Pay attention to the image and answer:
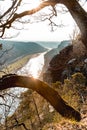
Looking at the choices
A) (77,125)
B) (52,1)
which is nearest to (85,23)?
(52,1)

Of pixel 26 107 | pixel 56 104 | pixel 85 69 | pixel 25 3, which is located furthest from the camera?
pixel 85 69

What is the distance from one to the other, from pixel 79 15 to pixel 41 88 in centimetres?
232

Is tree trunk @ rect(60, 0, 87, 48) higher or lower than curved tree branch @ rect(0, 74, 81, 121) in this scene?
higher

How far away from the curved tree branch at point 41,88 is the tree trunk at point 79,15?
174cm

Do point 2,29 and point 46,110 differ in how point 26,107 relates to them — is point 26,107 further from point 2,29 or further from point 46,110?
point 2,29

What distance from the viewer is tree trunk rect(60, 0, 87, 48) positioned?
8.45 m

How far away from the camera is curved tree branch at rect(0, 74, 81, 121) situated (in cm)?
854

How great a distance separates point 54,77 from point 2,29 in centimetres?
7891

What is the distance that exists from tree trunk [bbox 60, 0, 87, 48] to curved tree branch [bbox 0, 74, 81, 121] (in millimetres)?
1737

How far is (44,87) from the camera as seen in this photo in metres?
9.01

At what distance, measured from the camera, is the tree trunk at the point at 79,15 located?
27.7ft

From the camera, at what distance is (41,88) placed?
897 cm

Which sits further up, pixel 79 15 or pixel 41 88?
pixel 79 15

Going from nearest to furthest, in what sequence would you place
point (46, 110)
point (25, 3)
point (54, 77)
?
point (25, 3)
point (46, 110)
point (54, 77)
